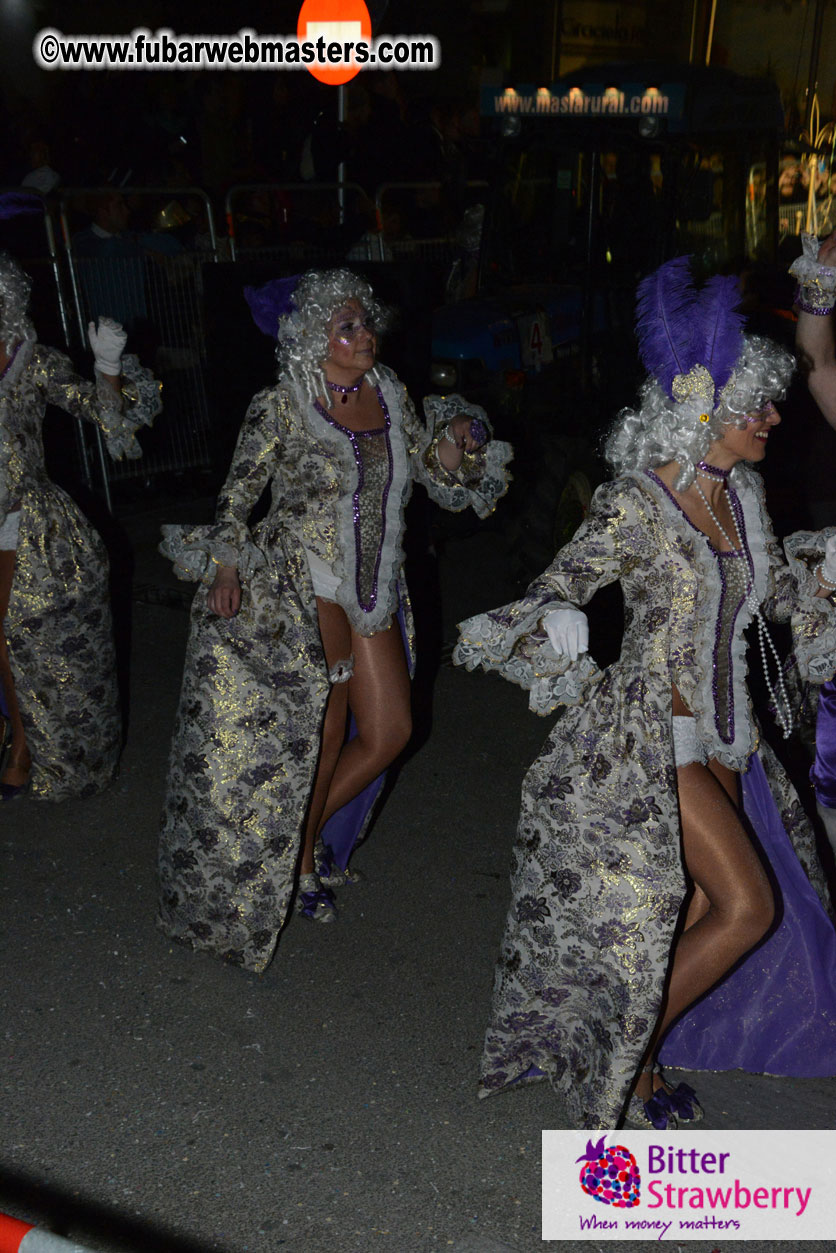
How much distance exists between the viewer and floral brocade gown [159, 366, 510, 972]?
3.78 metres

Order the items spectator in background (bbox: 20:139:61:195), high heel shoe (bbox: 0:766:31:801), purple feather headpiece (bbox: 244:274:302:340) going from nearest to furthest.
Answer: purple feather headpiece (bbox: 244:274:302:340) → high heel shoe (bbox: 0:766:31:801) → spectator in background (bbox: 20:139:61:195)

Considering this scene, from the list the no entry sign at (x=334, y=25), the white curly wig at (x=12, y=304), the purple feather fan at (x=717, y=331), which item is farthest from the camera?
the no entry sign at (x=334, y=25)

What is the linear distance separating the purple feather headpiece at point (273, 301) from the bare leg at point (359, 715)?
101cm

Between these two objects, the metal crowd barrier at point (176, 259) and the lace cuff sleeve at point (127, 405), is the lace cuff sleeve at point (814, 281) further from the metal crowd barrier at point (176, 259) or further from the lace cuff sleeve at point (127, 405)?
the metal crowd barrier at point (176, 259)

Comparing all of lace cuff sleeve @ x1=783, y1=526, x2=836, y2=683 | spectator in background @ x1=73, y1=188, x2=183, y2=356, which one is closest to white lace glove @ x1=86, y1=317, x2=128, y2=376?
lace cuff sleeve @ x1=783, y1=526, x2=836, y2=683

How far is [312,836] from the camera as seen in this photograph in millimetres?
4156

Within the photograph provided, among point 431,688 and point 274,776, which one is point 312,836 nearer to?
point 274,776

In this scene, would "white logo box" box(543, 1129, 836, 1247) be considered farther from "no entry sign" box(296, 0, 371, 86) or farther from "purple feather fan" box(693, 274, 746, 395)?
"no entry sign" box(296, 0, 371, 86)

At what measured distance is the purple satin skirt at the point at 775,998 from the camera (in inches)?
128

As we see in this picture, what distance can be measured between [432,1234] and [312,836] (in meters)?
1.54

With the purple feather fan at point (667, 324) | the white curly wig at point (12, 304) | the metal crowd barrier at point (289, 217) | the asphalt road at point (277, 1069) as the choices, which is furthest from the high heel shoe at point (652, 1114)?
the metal crowd barrier at point (289, 217)

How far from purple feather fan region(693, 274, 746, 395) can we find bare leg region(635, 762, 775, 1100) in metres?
1.00

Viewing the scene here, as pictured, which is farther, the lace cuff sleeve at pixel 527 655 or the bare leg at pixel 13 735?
the bare leg at pixel 13 735

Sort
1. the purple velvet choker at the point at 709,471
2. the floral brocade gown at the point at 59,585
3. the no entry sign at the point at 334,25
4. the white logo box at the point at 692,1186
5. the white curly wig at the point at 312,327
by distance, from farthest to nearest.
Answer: the no entry sign at the point at 334,25
the floral brocade gown at the point at 59,585
the white curly wig at the point at 312,327
the purple velvet choker at the point at 709,471
the white logo box at the point at 692,1186
